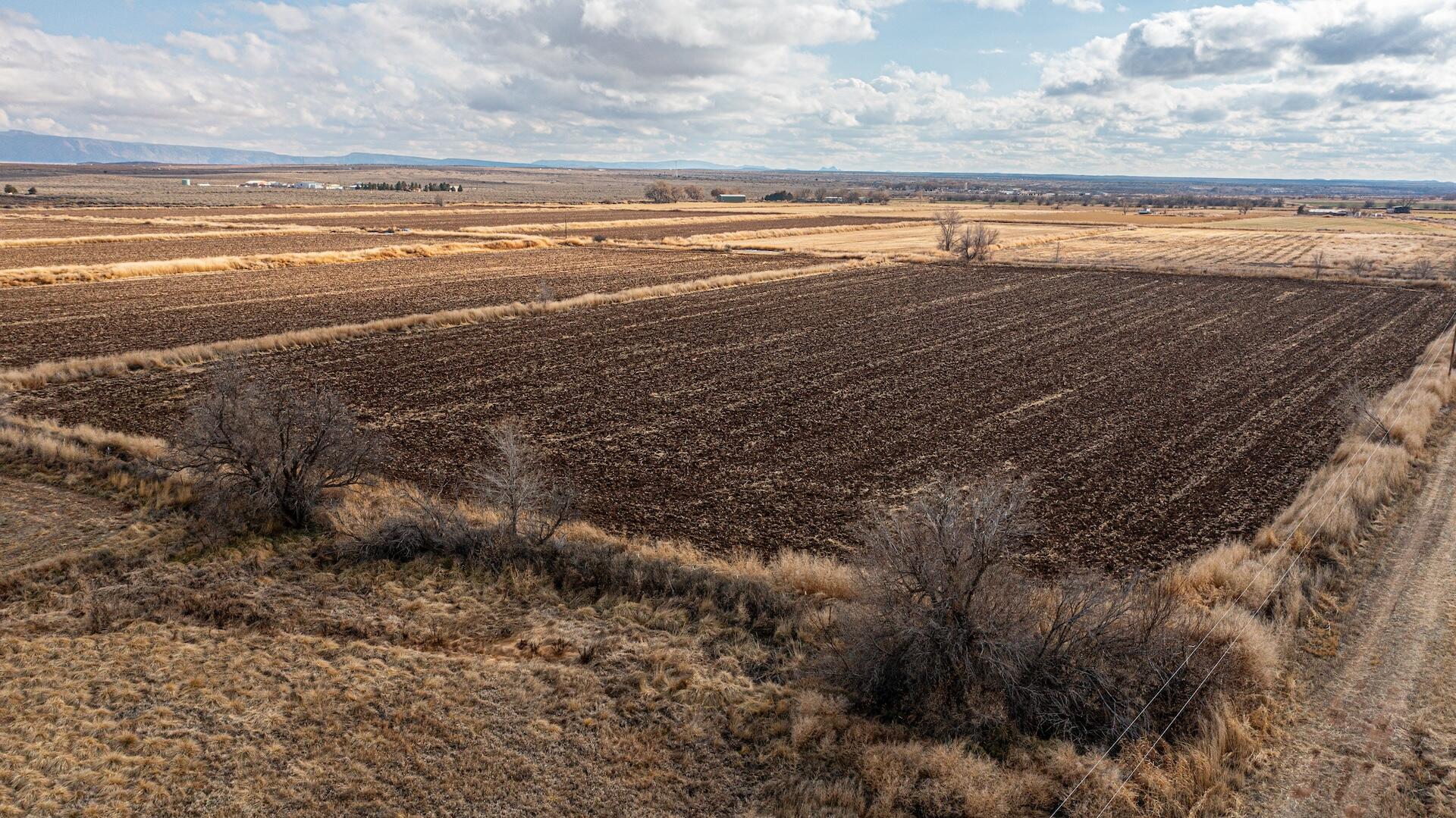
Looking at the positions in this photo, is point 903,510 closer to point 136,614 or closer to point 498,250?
point 136,614

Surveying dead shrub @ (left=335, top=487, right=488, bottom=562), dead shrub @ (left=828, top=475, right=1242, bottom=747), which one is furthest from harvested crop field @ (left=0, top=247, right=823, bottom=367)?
dead shrub @ (left=828, top=475, right=1242, bottom=747)

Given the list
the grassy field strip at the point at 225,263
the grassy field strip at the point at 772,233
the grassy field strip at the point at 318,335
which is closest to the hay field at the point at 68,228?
the grassy field strip at the point at 225,263

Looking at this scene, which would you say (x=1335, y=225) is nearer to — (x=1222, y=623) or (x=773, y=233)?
(x=773, y=233)

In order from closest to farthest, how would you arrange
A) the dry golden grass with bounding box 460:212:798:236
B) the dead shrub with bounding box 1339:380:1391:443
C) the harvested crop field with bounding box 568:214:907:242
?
the dead shrub with bounding box 1339:380:1391:443
the dry golden grass with bounding box 460:212:798:236
the harvested crop field with bounding box 568:214:907:242

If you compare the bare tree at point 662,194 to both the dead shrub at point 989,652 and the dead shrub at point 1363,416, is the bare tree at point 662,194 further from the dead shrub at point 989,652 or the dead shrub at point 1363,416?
the dead shrub at point 989,652

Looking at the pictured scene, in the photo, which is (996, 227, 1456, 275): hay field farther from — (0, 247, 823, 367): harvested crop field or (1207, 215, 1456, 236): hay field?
(0, 247, 823, 367): harvested crop field

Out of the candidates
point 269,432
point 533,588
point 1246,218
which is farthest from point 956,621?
point 1246,218

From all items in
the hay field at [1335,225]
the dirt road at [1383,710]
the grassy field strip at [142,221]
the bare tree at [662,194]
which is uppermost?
the bare tree at [662,194]
